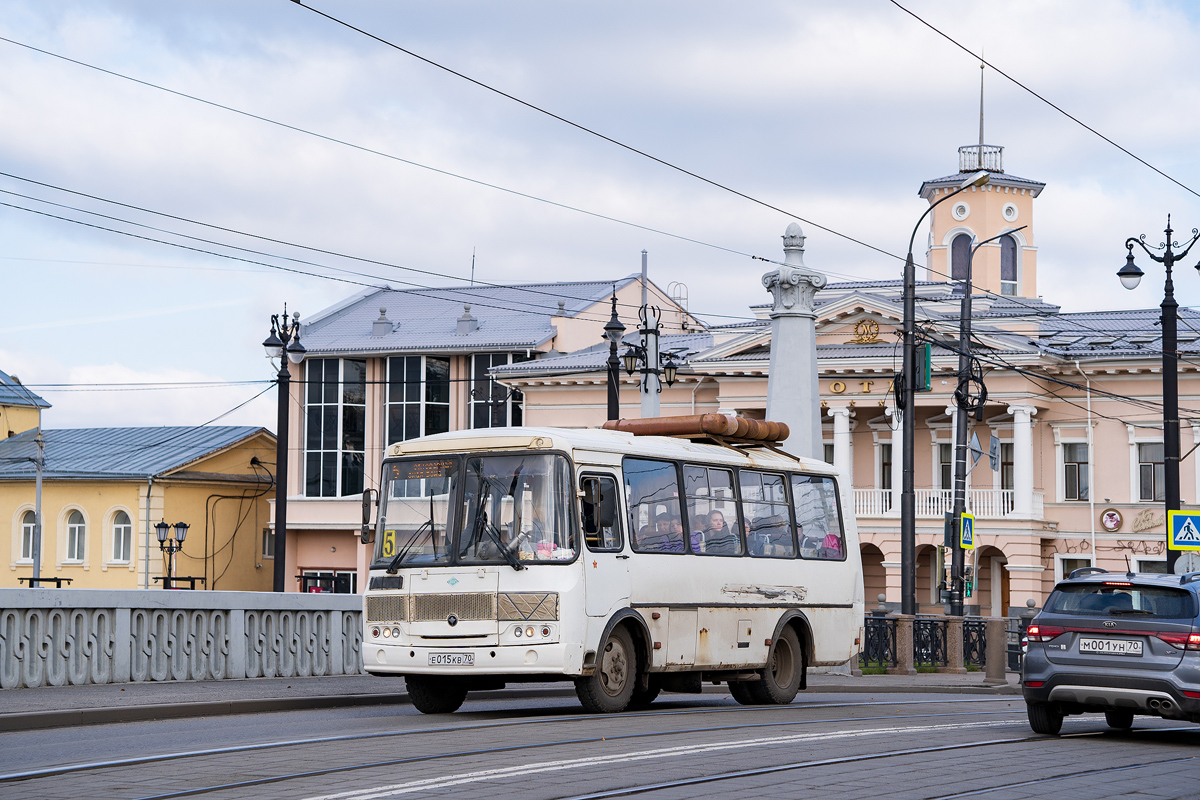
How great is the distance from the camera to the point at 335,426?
63562mm

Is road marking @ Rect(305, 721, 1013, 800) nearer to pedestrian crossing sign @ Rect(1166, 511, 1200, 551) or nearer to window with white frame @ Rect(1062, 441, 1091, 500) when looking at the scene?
pedestrian crossing sign @ Rect(1166, 511, 1200, 551)

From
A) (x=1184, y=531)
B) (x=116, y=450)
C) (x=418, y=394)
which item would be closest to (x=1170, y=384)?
(x=1184, y=531)

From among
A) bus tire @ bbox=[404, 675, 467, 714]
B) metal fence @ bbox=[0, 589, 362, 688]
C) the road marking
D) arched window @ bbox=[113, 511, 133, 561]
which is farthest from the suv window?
arched window @ bbox=[113, 511, 133, 561]

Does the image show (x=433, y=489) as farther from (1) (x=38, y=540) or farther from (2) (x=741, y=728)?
(1) (x=38, y=540)

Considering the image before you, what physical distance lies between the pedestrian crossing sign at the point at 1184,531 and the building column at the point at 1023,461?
2591cm

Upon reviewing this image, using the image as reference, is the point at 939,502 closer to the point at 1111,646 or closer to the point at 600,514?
the point at 600,514

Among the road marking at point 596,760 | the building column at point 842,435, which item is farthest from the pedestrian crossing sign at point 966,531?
the building column at point 842,435

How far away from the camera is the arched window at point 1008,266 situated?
5962cm

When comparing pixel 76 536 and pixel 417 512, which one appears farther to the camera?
pixel 76 536

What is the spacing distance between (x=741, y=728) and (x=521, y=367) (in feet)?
147

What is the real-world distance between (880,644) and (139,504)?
36.9 m

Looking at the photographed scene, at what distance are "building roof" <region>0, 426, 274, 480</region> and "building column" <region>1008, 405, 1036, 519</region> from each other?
2856 centimetres

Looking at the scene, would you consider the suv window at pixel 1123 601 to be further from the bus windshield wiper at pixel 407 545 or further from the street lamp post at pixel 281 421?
the street lamp post at pixel 281 421

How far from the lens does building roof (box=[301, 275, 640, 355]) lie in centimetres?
6147
